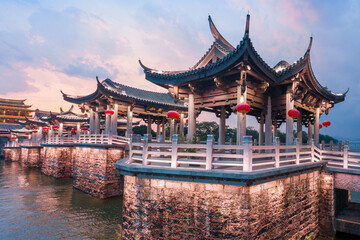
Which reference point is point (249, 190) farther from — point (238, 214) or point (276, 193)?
point (276, 193)

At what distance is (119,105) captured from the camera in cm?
1684

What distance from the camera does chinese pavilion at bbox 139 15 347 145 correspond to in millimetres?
7954

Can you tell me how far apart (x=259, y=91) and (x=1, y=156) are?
48176 millimetres

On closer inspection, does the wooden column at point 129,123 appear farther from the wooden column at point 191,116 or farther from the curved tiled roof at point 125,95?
the wooden column at point 191,116

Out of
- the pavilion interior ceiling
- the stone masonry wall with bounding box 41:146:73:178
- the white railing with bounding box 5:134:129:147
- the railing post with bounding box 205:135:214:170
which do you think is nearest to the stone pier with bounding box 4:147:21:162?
the white railing with bounding box 5:134:129:147

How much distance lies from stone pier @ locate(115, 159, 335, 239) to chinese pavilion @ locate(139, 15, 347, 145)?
2764 millimetres

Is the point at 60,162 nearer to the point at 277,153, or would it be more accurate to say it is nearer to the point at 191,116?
the point at 191,116

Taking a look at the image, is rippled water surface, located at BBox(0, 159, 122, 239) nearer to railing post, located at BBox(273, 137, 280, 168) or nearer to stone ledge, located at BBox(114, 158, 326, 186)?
stone ledge, located at BBox(114, 158, 326, 186)

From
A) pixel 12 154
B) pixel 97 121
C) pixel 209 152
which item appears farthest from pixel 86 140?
pixel 12 154

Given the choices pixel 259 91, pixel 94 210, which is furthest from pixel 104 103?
pixel 259 91

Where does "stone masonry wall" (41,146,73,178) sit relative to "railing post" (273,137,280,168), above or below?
below

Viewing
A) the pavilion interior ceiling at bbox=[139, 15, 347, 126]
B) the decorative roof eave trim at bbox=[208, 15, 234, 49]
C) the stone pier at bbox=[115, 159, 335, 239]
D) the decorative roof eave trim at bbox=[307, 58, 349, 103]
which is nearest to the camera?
the stone pier at bbox=[115, 159, 335, 239]

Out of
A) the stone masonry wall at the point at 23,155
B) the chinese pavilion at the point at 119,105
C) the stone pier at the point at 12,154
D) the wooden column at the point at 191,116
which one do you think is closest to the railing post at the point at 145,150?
the wooden column at the point at 191,116

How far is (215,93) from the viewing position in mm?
9789
